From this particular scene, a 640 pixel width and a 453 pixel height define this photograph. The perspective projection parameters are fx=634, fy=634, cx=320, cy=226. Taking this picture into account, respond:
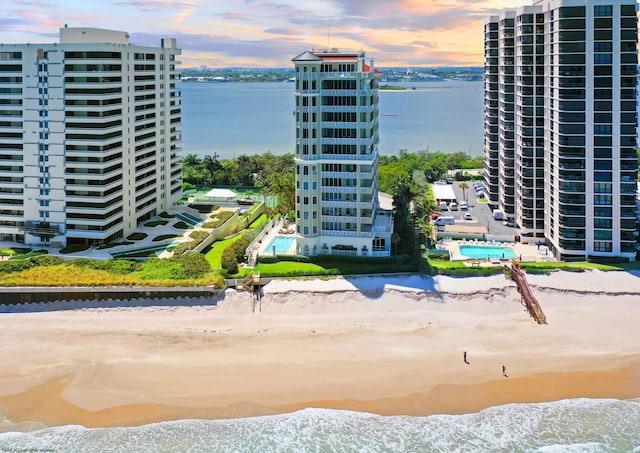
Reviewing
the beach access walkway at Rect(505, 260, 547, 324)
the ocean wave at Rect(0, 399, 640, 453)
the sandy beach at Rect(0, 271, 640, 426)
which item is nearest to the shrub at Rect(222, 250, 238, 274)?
the sandy beach at Rect(0, 271, 640, 426)

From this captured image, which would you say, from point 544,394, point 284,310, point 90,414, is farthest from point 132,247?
point 544,394

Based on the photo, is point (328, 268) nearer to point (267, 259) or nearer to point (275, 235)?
point (267, 259)

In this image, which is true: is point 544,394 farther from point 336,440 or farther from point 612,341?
point 336,440

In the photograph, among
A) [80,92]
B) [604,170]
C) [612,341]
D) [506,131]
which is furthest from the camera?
[506,131]

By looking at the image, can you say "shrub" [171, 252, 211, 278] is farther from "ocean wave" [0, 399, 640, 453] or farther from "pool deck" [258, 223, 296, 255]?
"ocean wave" [0, 399, 640, 453]

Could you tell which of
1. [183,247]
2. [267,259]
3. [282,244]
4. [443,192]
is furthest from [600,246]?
[183,247]

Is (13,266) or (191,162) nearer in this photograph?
(13,266)
